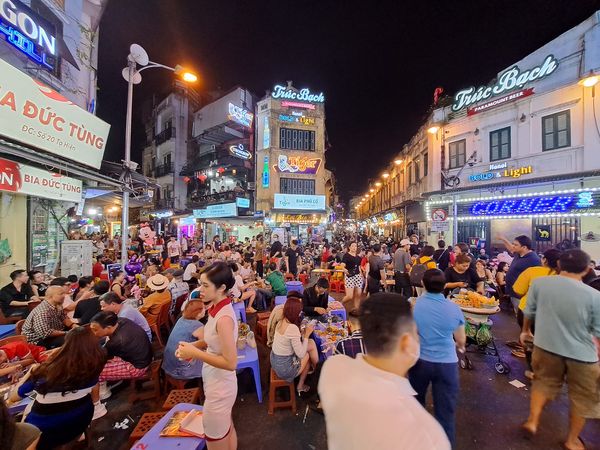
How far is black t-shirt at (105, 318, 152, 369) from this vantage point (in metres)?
3.62

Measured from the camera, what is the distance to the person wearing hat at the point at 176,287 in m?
6.62

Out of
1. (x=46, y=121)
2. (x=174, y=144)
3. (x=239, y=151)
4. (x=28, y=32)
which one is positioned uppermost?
(x=174, y=144)

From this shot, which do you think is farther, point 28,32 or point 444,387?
point 28,32

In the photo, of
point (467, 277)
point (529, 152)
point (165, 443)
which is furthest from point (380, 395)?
point (529, 152)

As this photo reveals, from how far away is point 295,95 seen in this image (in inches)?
1088

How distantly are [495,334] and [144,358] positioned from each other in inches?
304

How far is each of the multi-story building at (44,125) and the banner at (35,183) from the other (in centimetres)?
2

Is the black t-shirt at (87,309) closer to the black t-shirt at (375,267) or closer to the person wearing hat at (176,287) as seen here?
the person wearing hat at (176,287)

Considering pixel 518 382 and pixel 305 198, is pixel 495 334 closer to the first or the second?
pixel 518 382

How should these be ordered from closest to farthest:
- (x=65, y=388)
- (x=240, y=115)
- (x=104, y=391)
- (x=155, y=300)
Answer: (x=65, y=388) < (x=104, y=391) < (x=155, y=300) < (x=240, y=115)

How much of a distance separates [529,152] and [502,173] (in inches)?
53.6

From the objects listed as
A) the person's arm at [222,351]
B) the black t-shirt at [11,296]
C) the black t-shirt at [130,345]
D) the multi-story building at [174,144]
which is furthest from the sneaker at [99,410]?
the multi-story building at [174,144]

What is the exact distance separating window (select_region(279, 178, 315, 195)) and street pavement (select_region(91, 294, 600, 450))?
76.8ft

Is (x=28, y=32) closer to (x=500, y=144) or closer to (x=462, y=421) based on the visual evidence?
(x=462, y=421)
